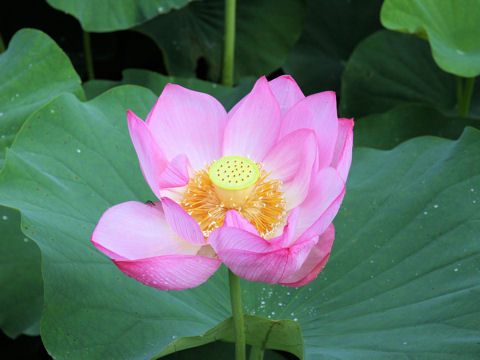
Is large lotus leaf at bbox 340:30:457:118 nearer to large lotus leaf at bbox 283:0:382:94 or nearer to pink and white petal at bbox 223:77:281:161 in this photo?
large lotus leaf at bbox 283:0:382:94

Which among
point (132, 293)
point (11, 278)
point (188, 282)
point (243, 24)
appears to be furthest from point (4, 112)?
point (243, 24)

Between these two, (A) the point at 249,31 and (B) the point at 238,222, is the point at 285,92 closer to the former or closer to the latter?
(B) the point at 238,222

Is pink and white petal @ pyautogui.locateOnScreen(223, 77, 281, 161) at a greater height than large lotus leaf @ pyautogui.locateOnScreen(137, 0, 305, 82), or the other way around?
pink and white petal @ pyautogui.locateOnScreen(223, 77, 281, 161)

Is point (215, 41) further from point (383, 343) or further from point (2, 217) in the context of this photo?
point (383, 343)

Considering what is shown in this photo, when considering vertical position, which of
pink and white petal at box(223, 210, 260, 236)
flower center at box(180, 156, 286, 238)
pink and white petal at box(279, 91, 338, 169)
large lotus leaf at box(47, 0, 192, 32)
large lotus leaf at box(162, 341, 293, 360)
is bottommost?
large lotus leaf at box(162, 341, 293, 360)

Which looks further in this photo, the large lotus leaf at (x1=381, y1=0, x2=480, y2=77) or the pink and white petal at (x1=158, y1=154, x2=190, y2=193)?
the large lotus leaf at (x1=381, y1=0, x2=480, y2=77)

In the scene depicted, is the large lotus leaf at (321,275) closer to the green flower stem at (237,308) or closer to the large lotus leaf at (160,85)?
the green flower stem at (237,308)

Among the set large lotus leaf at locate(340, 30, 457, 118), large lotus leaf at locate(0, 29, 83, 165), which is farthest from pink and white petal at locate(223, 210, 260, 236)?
large lotus leaf at locate(340, 30, 457, 118)
